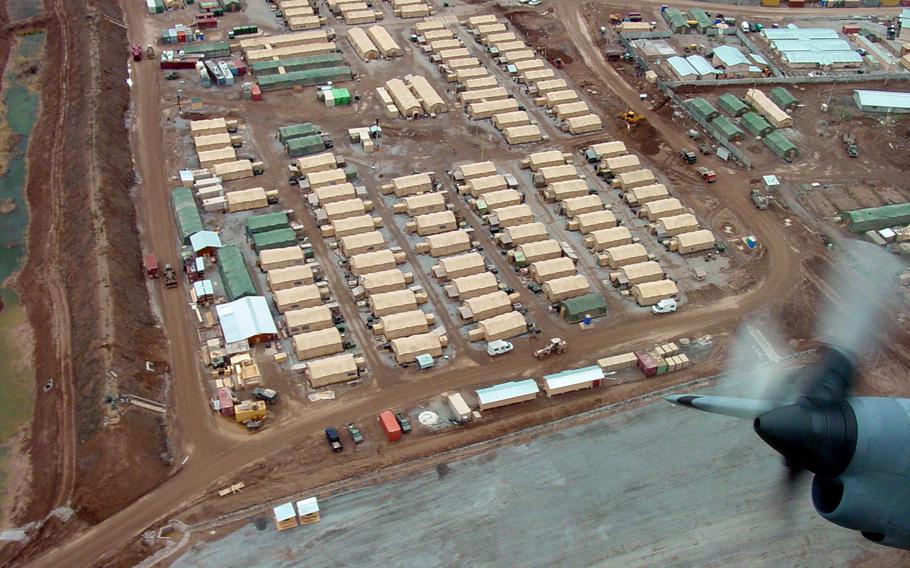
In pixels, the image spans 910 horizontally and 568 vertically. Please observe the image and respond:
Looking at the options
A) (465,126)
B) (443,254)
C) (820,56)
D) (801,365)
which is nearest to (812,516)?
(801,365)

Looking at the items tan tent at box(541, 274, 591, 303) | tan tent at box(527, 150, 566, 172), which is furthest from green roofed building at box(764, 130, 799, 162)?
tan tent at box(541, 274, 591, 303)

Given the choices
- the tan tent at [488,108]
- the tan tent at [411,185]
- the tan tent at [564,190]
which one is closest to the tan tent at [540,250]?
the tan tent at [564,190]

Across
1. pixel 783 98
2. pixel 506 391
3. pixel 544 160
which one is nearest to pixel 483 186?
pixel 544 160

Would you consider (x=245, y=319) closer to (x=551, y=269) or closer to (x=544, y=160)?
(x=551, y=269)

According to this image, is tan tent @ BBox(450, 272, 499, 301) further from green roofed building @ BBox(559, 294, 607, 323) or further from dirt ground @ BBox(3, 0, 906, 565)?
green roofed building @ BBox(559, 294, 607, 323)

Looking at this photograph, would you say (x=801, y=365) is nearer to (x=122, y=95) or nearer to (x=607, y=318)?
(x=607, y=318)

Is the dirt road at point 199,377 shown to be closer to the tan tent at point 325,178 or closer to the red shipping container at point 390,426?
the red shipping container at point 390,426
